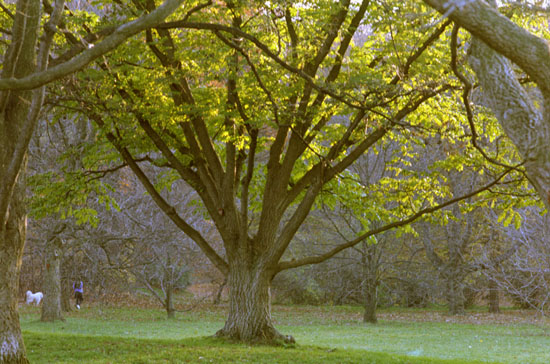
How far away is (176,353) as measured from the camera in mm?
9812

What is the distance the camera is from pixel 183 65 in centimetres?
1060

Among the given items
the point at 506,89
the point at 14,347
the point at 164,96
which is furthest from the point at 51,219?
the point at 506,89

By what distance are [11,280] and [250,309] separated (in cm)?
528

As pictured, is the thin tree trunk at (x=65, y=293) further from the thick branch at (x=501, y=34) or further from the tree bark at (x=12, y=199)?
the thick branch at (x=501, y=34)

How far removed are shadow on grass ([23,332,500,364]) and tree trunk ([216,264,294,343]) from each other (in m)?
0.42

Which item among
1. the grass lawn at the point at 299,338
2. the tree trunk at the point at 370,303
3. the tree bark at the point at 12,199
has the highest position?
the tree bark at the point at 12,199

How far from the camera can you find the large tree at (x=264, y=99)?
9.28 meters

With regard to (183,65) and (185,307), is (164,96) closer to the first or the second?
(183,65)

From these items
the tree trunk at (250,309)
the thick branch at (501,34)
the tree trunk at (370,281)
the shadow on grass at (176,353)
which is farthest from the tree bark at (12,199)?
the tree trunk at (370,281)

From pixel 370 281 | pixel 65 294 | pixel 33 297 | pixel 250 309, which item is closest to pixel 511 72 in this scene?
pixel 250 309

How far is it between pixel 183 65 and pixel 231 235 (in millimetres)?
3968

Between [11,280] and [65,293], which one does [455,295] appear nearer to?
[65,293]

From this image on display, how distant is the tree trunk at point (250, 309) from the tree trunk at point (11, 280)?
490 centimetres

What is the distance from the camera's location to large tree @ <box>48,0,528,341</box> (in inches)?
365
